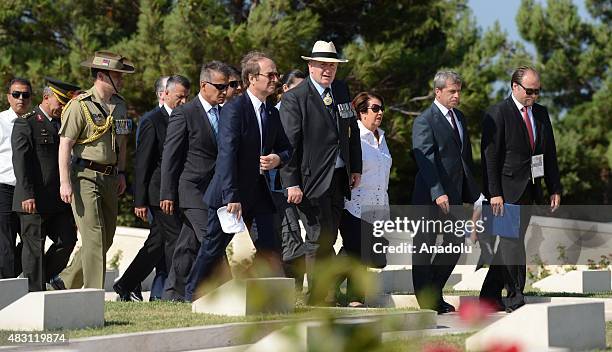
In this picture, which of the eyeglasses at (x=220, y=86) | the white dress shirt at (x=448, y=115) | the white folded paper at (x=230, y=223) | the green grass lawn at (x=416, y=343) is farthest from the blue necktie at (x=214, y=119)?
the green grass lawn at (x=416, y=343)

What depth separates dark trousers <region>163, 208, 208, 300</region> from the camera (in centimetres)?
998

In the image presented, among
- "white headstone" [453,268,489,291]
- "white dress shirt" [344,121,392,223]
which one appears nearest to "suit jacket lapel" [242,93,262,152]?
"white dress shirt" [344,121,392,223]

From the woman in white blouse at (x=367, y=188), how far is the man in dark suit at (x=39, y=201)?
100 inches

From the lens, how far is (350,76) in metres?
23.2

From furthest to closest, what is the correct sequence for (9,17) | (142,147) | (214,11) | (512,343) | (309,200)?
(9,17)
(214,11)
(142,147)
(309,200)
(512,343)

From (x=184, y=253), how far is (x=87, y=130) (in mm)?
1264

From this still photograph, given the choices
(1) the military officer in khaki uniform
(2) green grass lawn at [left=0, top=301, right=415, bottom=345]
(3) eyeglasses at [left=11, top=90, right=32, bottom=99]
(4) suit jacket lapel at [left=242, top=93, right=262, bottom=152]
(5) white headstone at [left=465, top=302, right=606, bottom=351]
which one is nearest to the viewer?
(5) white headstone at [left=465, top=302, right=606, bottom=351]

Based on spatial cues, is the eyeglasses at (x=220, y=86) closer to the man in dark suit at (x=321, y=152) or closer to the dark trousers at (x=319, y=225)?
the man in dark suit at (x=321, y=152)

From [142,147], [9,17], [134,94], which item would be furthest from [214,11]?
[142,147]

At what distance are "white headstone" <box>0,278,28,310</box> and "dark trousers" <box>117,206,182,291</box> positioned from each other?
70.7 inches

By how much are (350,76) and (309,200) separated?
14.0 m

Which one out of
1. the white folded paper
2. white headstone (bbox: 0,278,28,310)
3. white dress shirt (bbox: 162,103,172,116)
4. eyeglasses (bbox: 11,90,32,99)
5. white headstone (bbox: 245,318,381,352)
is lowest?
white headstone (bbox: 0,278,28,310)

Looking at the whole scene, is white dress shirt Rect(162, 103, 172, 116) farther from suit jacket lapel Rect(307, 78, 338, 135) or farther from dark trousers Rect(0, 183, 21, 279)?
suit jacket lapel Rect(307, 78, 338, 135)

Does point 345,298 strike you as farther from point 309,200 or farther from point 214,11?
point 214,11
